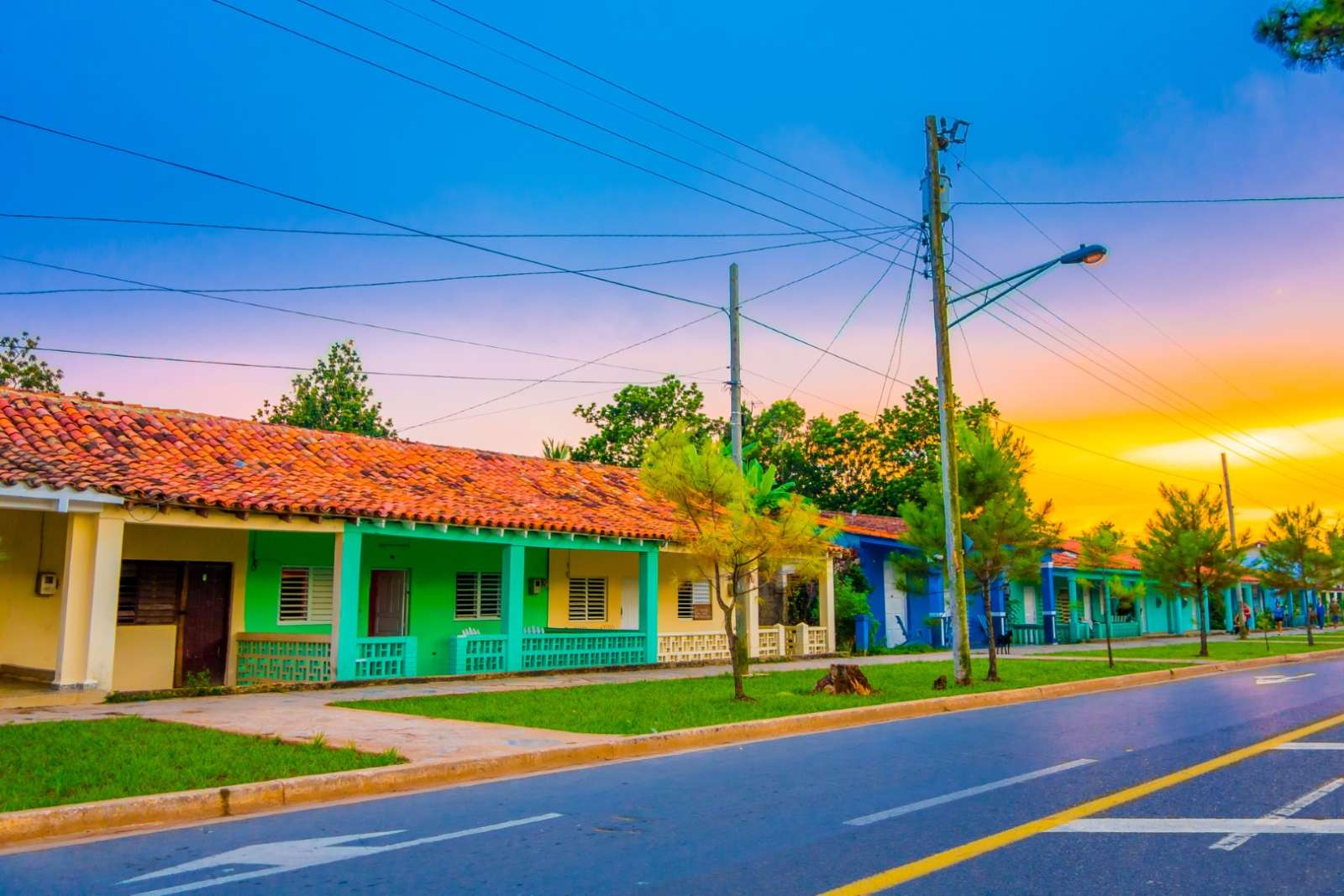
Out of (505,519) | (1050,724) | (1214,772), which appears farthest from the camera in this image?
(505,519)

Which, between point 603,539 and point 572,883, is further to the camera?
point 603,539

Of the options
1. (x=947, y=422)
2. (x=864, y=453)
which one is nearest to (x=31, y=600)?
(x=947, y=422)

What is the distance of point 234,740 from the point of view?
10.7m

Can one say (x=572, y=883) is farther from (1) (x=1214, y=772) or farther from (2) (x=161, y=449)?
(2) (x=161, y=449)

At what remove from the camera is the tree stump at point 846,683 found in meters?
16.5

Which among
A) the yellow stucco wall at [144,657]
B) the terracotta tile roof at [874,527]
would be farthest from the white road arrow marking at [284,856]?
the terracotta tile roof at [874,527]

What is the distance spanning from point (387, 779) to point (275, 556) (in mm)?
11505

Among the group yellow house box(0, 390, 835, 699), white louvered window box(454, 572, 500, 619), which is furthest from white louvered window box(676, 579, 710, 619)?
white louvered window box(454, 572, 500, 619)

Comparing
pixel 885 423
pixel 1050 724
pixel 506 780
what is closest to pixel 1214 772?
pixel 1050 724

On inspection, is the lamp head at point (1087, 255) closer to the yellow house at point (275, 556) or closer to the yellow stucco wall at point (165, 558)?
the yellow house at point (275, 556)

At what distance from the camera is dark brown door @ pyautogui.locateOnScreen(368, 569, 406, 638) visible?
2094 centimetres

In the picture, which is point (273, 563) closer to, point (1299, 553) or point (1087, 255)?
point (1087, 255)

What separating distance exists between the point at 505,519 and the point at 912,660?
35.2 feet

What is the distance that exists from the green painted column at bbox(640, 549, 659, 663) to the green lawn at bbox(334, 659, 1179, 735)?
8.98 feet
